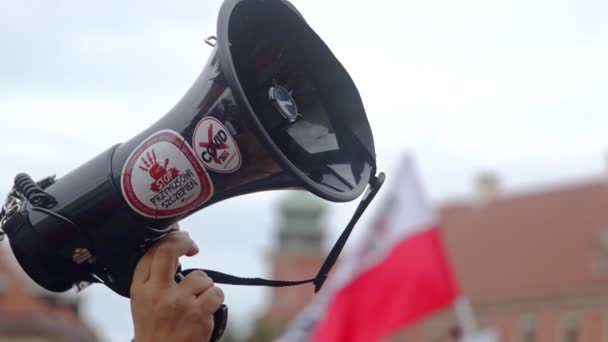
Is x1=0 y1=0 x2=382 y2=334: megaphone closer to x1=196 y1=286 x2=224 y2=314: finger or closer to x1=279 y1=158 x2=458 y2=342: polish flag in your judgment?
x1=196 y1=286 x2=224 y2=314: finger

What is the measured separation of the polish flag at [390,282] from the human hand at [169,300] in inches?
285

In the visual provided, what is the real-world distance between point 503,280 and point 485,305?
1353 millimetres

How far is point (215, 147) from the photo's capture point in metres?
2.12

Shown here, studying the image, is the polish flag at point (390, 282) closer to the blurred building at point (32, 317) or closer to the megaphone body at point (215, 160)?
the megaphone body at point (215, 160)

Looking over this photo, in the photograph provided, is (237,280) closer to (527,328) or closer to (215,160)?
(215,160)

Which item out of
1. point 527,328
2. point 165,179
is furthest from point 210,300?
point 527,328

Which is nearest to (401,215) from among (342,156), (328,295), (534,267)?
(328,295)

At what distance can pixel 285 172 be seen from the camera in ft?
7.02

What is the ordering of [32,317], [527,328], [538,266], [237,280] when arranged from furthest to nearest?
[527,328] → [538,266] → [32,317] → [237,280]

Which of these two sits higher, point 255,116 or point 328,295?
point 255,116

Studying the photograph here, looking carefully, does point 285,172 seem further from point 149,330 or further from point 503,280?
point 503,280

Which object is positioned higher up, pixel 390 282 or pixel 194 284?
pixel 194 284

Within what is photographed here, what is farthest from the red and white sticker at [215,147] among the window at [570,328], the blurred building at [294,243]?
the blurred building at [294,243]

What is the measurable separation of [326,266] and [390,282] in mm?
8132
